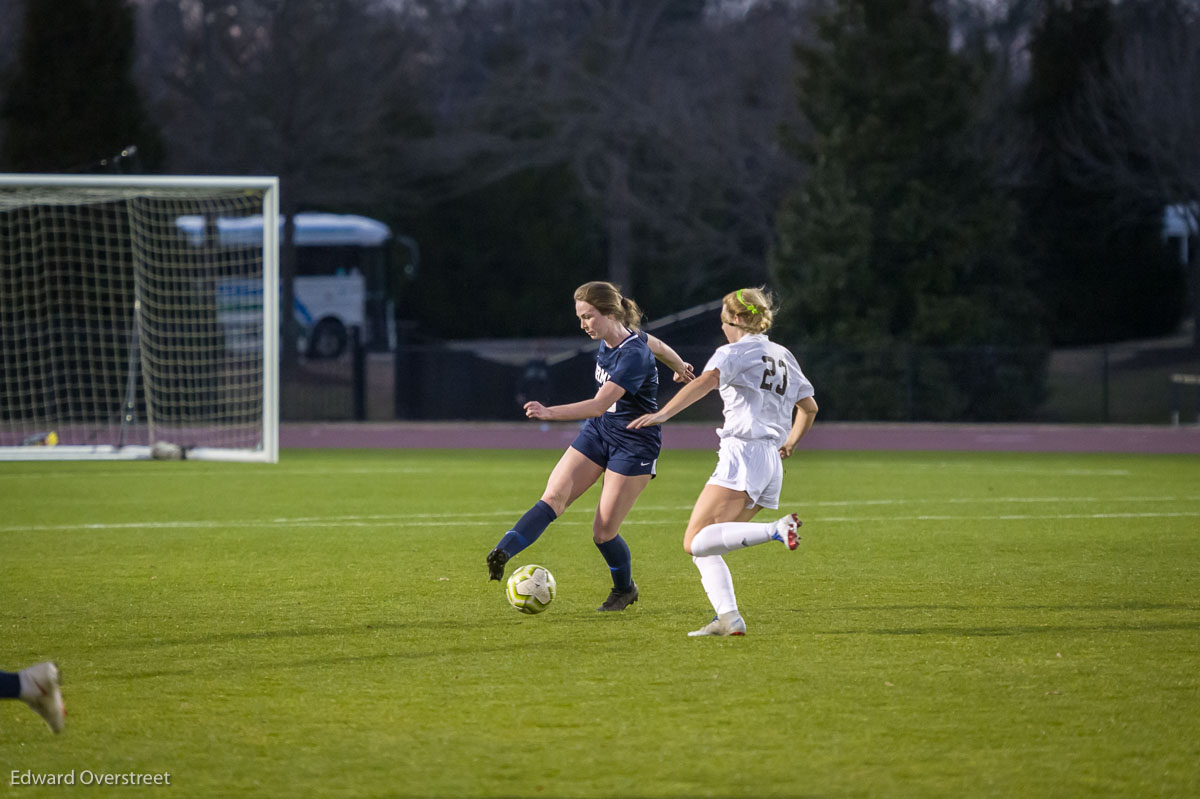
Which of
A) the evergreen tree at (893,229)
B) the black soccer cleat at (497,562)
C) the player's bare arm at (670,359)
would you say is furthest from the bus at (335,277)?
the black soccer cleat at (497,562)

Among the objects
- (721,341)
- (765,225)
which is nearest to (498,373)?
(721,341)

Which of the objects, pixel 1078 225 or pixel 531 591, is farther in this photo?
pixel 1078 225

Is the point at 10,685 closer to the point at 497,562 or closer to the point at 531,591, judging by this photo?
the point at 497,562

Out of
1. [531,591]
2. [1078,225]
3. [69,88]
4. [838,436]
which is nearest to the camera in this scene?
[531,591]

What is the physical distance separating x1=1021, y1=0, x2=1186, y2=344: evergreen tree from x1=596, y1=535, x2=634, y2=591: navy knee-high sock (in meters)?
31.6

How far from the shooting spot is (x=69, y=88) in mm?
28594

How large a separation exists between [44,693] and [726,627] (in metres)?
3.29

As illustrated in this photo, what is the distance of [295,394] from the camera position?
29562 millimetres

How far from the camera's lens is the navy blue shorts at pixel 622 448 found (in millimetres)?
7746

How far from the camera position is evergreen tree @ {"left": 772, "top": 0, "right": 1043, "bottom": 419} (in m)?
28.0

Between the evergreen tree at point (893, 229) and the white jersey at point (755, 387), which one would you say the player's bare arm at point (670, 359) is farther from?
the evergreen tree at point (893, 229)

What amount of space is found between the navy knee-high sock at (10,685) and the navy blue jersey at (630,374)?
129 inches

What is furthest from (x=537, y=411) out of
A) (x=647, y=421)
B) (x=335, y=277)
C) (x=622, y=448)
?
(x=335, y=277)

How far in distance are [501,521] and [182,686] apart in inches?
254
